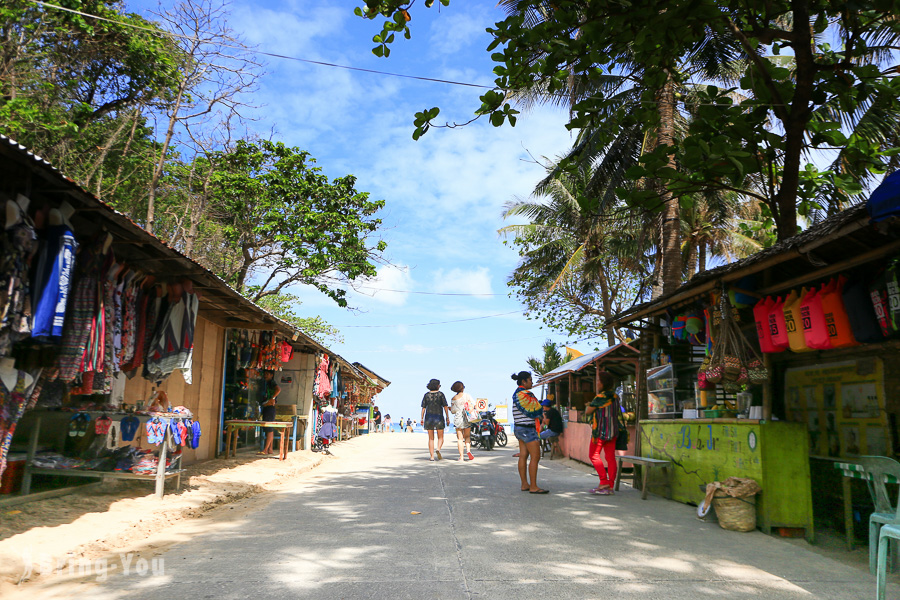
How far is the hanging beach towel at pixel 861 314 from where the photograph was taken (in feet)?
17.4

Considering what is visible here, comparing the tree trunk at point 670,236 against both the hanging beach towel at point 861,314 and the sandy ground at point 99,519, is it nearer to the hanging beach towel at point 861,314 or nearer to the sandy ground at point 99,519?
the hanging beach towel at point 861,314

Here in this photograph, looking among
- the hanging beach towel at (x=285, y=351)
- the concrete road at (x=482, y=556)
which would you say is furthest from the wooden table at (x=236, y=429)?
the concrete road at (x=482, y=556)

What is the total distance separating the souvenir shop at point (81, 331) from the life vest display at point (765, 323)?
6.88 metres

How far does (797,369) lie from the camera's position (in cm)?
752

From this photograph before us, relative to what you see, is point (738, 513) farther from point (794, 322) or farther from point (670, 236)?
point (670, 236)

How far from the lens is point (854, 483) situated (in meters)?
6.27

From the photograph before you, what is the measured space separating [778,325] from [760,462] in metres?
1.53

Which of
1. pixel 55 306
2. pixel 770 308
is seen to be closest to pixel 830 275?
pixel 770 308

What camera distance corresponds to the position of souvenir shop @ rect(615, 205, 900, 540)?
543cm

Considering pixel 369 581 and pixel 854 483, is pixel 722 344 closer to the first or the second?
pixel 854 483

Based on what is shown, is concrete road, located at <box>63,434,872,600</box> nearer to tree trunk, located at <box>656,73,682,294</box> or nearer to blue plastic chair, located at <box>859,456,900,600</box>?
blue plastic chair, located at <box>859,456,900,600</box>

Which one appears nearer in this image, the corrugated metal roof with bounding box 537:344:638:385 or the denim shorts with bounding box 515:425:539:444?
the denim shorts with bounding box 515:425:539:444

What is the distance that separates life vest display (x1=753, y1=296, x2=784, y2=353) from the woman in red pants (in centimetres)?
272

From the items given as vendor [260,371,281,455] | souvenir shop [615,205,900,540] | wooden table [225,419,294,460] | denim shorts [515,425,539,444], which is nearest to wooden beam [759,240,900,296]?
souvenir shop [615,205,900,540]
